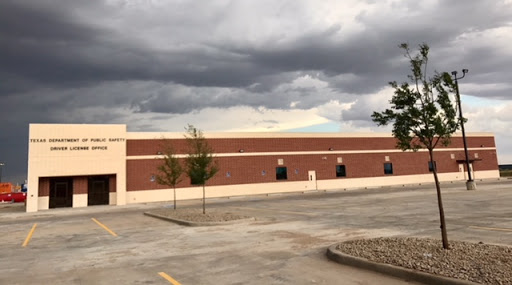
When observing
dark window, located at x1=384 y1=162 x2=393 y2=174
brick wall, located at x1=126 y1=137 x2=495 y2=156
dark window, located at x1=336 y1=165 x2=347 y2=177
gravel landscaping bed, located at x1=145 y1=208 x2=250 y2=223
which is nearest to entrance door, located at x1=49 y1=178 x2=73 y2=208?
brick wall, located at x1=126 y1=137 x2=495 y2=156

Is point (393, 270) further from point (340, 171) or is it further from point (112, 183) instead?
point (340, 171)

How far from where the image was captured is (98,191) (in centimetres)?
3909

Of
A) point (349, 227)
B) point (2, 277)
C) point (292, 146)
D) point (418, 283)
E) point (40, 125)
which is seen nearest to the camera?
point (418, 283)

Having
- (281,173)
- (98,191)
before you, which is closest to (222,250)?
(98,191)

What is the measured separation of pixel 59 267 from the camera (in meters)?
9.17

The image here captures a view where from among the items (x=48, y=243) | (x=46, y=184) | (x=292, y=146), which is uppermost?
(x=292, y=146)

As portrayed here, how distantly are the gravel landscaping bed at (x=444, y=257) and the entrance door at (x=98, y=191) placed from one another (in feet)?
116

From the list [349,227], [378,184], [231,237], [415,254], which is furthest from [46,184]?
[378,184]

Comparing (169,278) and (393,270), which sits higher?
(393,270)

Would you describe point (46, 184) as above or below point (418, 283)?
above

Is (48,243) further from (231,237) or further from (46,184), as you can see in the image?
(46,184)

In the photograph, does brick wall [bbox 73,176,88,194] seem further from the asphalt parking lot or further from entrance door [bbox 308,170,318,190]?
entrance door [bbox 308,170,318,190]

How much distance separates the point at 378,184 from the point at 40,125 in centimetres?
4376

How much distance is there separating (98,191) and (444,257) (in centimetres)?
3820
